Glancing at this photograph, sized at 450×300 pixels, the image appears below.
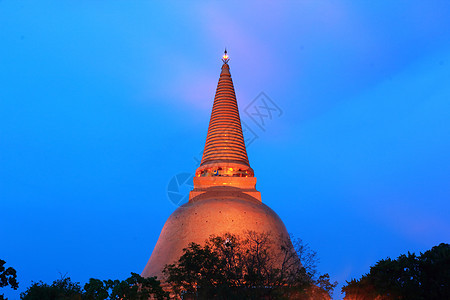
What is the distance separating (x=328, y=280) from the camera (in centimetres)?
2498

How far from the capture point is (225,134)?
40.8m

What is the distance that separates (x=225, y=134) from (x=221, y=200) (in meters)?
6.94

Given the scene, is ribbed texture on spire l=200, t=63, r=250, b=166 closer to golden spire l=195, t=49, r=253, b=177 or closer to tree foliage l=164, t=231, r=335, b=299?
golden spire l=195, t=49, r=253, b=177

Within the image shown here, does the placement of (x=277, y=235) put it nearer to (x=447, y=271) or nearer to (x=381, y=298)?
(x=381, y=298)

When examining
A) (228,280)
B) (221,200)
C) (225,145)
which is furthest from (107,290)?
(225,145)

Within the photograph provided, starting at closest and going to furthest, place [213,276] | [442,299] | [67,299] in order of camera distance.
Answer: [67,299] < [213,276] < [442,299]

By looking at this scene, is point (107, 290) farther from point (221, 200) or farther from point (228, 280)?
point (221, 200)

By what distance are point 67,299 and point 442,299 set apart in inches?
742

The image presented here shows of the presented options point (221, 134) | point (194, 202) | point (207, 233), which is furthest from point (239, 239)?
point (221, 134)

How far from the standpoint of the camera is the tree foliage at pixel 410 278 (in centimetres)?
2648

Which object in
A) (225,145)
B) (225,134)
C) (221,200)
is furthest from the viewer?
(225,134)

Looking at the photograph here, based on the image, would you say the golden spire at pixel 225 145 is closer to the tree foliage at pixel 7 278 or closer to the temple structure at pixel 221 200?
the temple structure at pixel 221 200

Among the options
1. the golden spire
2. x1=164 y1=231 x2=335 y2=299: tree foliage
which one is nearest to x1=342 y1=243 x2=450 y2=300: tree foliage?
x1=164 y1=231 x2=335 y2=299: tree foliage

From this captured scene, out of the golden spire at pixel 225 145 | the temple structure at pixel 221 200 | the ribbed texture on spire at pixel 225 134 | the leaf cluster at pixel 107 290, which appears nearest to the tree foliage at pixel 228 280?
the leaf cluster at pixel 107 290
